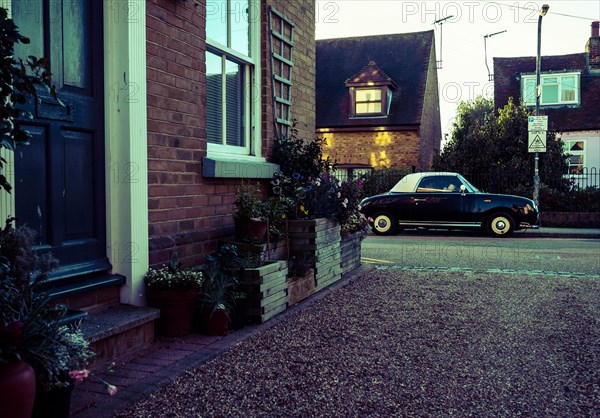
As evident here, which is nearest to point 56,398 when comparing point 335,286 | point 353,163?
point 335,286

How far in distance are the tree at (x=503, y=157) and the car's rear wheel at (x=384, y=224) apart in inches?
217

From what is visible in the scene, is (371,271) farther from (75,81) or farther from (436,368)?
(75,81)

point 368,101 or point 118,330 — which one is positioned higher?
point 368,101

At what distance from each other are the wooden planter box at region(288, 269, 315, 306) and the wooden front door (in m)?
1.93

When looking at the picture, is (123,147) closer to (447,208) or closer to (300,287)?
(300,287)

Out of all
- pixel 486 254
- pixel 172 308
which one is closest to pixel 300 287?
pixel 172 308

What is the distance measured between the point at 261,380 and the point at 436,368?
3.89 feet

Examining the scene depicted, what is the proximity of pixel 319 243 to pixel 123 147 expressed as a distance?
2.71m

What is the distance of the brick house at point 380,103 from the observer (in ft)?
82.9

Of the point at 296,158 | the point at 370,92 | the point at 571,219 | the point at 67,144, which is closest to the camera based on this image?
the point at 67,144

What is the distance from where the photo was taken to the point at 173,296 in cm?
431

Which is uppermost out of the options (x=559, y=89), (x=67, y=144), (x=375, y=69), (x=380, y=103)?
(x=375, y=69)

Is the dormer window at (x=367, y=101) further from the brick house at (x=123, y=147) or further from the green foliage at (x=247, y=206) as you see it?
the green foliage at (x=247, y=206)

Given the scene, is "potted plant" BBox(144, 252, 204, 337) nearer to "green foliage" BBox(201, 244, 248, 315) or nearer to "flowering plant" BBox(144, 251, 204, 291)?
"flowering plant" BBox(144, 251, 204, 291)
